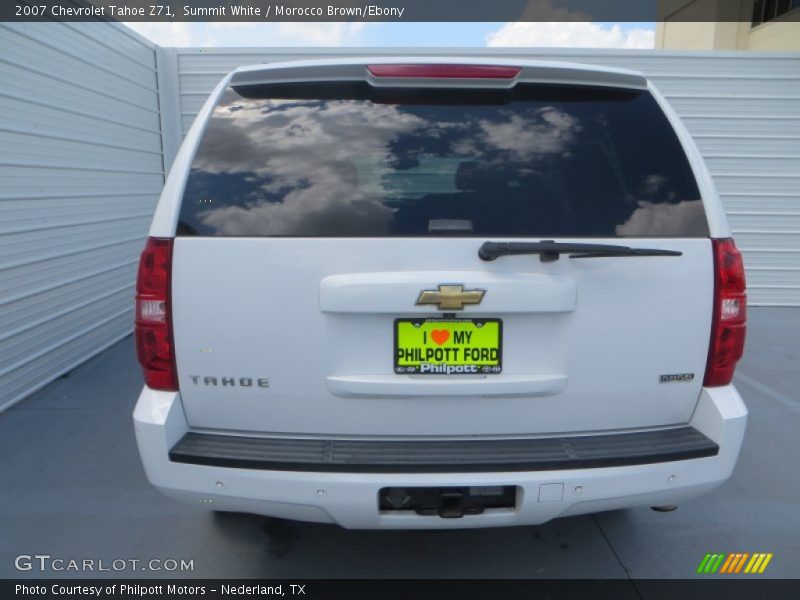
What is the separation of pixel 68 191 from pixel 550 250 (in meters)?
4.80

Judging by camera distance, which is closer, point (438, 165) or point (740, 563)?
point (438, 165)

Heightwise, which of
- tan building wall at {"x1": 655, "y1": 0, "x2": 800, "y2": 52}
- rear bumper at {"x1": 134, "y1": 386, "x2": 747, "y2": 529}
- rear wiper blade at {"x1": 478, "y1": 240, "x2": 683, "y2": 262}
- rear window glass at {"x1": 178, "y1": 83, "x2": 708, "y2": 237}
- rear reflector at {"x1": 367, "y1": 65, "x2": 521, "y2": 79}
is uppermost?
tan building wall at {"x1": 655, "y1": 0, "x2": 800, "y2": 52}

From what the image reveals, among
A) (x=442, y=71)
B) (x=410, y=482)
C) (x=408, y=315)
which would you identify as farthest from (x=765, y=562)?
(x=442, y=71)

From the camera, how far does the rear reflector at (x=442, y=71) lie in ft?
7.00

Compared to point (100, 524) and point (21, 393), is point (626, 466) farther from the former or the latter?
point (21, 393)

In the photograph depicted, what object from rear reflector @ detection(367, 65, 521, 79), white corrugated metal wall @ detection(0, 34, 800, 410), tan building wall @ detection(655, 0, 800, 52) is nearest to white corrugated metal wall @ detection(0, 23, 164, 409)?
white corrugated metal wall @ detection(0, 34, 800, 410)

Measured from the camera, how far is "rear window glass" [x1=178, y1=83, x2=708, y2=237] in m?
2.06

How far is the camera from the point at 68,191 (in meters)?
5.23

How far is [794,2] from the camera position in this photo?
10.1 meters

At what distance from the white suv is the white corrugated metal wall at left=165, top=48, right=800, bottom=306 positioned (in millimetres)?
5840

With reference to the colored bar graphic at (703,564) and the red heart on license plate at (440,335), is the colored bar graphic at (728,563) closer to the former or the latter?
the colored bar graphic at (703,564)

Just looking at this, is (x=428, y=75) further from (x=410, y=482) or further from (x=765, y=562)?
(x=765, y=562)

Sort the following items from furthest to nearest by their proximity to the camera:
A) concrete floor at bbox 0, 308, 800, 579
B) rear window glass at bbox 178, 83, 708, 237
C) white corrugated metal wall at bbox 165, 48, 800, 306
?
white corrugated metal wall at bbox 165, 48, 800, 306, concrete floor at bbox 0, 308, 800, 579, rear window glass at bbox 178, 83, 708, 237

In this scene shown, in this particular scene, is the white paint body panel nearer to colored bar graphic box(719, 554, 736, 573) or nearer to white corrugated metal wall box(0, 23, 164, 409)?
colored bar graphic box(719, 554, 736, 573)
